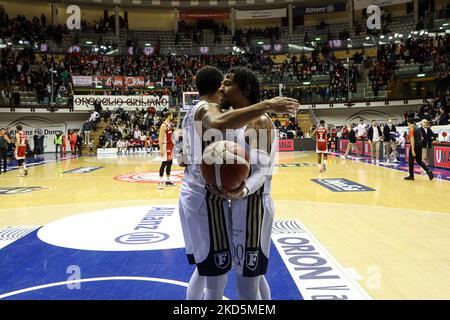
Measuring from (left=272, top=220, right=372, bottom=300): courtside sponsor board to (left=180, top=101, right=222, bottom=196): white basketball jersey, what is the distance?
1434mm

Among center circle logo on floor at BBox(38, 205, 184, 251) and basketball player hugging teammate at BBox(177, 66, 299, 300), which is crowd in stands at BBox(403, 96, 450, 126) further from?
basketball player hugging teammate at BBox(177, 66, 299, 300)

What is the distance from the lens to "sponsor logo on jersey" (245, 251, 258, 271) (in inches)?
89.4

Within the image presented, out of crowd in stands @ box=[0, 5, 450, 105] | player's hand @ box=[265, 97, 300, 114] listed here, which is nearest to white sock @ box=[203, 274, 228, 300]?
player's hand @ box=[265, 97, 300, 114]

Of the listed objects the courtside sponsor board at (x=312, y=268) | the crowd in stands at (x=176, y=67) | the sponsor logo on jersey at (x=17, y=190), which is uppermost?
the crowd in stands at (x=176, y=67)

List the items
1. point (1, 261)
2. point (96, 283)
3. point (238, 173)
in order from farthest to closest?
point (1, 261), point (96, 283), point (238, 173)

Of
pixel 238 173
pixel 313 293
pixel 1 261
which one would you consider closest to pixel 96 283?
pixel 1 261

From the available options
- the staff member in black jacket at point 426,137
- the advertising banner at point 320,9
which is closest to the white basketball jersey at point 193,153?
the staff member in black jacket at point 426,137

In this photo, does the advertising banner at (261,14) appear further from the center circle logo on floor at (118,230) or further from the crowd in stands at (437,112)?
the center circle logo on floor at (118,230)

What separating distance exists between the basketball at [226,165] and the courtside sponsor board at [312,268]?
1.56 m

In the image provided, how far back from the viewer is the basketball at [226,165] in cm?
212

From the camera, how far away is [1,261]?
14.1ft

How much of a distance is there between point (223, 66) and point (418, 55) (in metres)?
14.7

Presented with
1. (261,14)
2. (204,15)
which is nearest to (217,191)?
(261,14)
